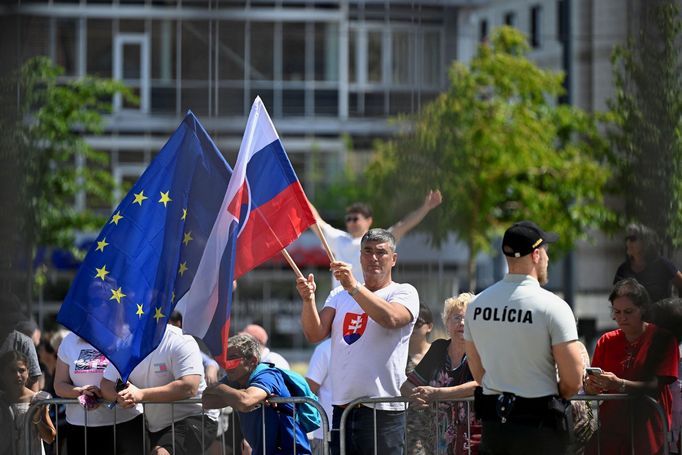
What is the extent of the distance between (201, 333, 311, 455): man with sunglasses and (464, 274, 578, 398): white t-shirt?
1.55 meters

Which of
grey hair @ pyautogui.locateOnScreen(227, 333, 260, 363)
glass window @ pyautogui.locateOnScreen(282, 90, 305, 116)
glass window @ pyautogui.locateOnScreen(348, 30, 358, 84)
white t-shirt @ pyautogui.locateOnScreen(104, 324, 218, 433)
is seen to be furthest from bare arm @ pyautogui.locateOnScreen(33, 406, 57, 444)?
glass window @ pyautogui.locateOnScreen(348, 30, 358, 84)

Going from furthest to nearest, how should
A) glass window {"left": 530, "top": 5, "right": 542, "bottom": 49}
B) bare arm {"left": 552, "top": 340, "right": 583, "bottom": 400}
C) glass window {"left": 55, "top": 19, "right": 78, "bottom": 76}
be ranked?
glass window {"left": 530, "top": 5, "right": 542, "bottom": 49}
glass window {"left": 55, "top": 19, "right": 78, "bottom": 76}
bare arm {"left": 552, "top": 340, "right": 583, "bottom": 400}

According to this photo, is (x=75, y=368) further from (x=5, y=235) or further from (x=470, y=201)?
(x=470, y=201)

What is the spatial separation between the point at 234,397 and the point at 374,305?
2.94 ft

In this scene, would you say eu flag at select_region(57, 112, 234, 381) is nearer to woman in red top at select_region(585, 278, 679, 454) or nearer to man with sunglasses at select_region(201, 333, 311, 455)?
man with sunglasses at select_region(201, 333, 311, 455)

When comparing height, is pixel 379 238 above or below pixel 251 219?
below

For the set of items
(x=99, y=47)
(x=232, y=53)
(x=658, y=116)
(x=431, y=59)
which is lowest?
(x=658, y=116)

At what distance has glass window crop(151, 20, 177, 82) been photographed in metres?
28.4

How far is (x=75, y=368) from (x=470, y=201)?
49.5ft

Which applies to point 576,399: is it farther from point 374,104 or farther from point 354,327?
point 374,104

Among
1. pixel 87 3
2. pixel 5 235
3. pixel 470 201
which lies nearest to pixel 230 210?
pixel 5 235

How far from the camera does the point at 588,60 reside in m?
28.4

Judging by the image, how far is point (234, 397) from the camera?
23.2 ft

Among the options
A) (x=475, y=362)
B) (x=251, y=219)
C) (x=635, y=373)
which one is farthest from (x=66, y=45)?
(x=475, y=362)
